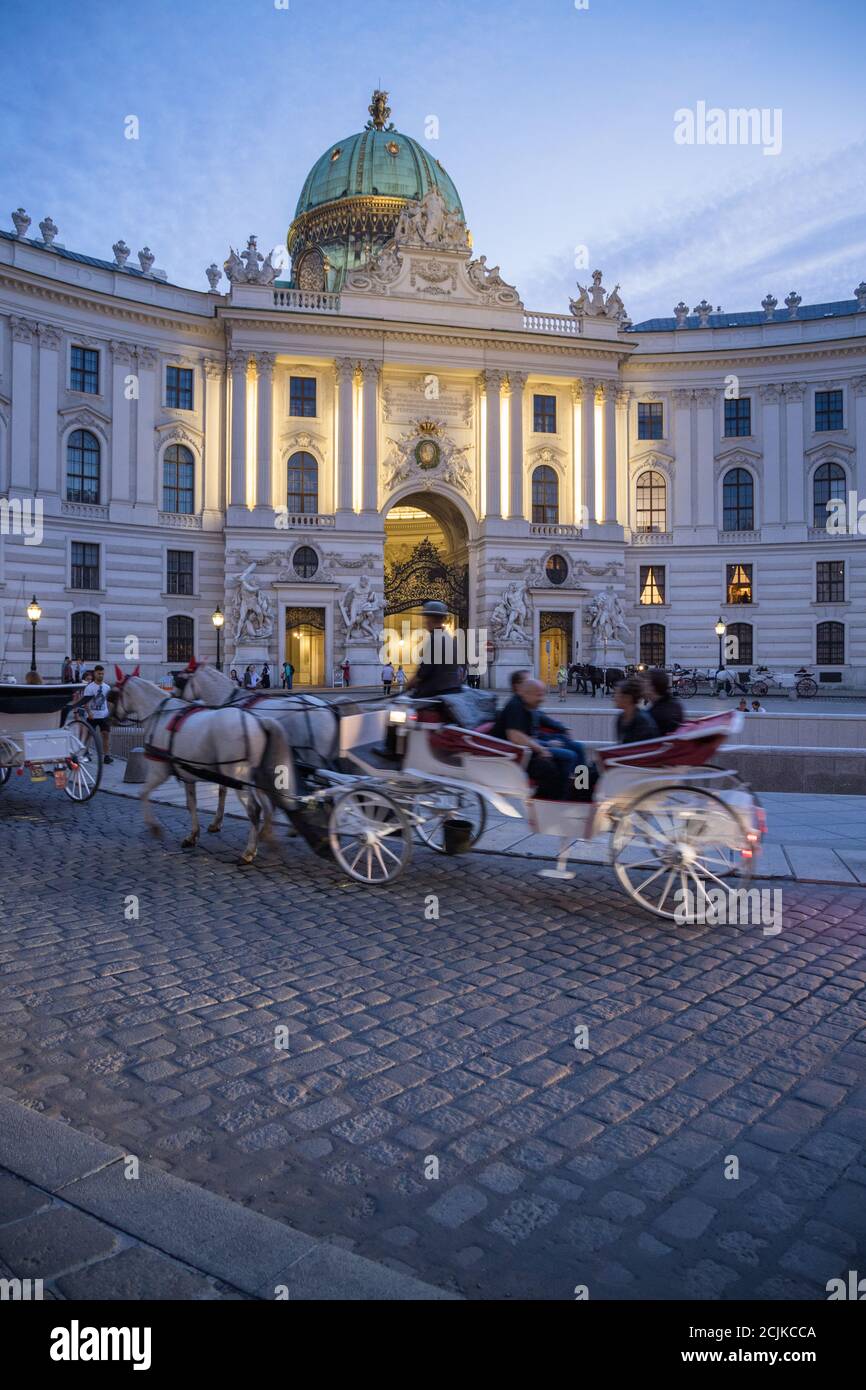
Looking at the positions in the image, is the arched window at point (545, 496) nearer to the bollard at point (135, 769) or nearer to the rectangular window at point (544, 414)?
the rectangular window at point (544, 414)

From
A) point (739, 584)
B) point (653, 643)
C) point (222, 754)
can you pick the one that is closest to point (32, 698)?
point (222, 754)

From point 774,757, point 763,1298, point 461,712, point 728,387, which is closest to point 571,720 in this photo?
point 774,757

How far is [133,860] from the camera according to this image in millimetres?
8914

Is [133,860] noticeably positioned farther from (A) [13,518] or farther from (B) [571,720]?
(A) [13,518]

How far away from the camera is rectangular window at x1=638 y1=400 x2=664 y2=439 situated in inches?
1834

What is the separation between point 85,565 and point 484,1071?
38.6 meters

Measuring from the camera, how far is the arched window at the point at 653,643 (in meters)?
46.6

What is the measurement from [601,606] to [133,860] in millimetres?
36569

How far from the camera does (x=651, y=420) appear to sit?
46656 millimetres

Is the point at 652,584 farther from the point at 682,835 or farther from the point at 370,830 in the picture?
the point at 682,835

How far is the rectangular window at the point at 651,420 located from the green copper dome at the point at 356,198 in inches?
649

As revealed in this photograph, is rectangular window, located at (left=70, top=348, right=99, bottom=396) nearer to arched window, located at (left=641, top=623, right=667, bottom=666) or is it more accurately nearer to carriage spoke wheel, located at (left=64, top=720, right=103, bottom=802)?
arched window, located at (left=641, top=623, right=667, bottom=666)

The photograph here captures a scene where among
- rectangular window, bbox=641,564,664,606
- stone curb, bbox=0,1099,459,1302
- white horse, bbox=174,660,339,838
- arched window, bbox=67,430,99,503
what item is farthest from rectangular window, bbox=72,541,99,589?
stone curb, bbox=0,1099,459,1302

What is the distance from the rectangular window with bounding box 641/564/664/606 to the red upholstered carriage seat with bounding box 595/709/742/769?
41.1 m
